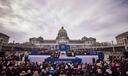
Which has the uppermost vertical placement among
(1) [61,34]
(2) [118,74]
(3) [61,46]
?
(1) [61,34]

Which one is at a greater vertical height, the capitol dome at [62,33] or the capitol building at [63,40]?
the capitol dome at [62,33]

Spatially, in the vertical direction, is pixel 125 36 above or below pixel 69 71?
above

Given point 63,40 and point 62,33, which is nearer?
point 63,40

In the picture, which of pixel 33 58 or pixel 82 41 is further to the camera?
pixel 82 41

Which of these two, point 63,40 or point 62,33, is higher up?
point 62,33

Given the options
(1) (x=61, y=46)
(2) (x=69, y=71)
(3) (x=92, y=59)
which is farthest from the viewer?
(1) (x=61, y=46)

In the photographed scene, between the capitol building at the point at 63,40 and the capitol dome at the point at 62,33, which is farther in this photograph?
the capitol building at the point at 63,40

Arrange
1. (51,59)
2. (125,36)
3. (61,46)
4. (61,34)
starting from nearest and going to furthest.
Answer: (51,59)
(61,46)
(125,36)
(61,34)

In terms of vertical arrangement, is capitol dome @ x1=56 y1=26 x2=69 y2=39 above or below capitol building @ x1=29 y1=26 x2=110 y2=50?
above

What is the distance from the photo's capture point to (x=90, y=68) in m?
13.9

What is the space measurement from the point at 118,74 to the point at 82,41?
129 meters

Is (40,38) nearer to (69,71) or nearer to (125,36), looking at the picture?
(125,36)

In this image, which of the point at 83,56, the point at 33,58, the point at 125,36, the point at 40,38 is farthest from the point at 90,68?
the point at 40,38

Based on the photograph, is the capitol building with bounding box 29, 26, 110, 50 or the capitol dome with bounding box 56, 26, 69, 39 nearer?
the capitol dome with bounding box 56, 26, 69, 39
